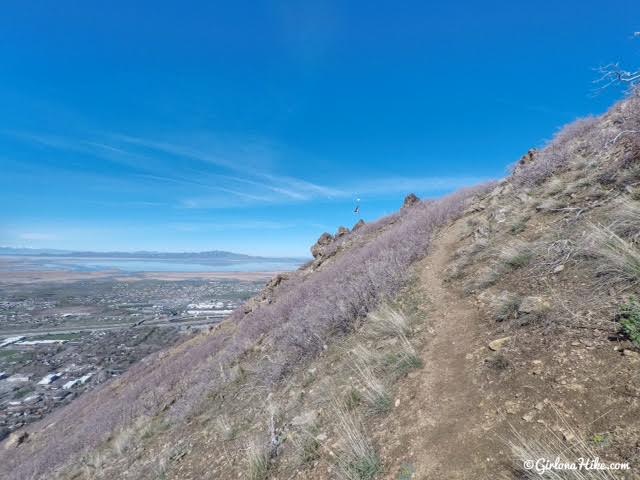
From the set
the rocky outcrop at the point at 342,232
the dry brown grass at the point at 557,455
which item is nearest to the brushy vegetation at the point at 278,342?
the dry brown grass at the point at 557,455

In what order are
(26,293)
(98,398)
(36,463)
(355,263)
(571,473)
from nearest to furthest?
(571,473)
(36,463)
(355,263)
(98,398)
(26,293)

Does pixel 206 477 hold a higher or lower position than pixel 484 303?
lower

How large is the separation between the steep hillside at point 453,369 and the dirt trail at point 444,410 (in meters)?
0.02

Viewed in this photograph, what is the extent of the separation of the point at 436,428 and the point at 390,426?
0.56 meters

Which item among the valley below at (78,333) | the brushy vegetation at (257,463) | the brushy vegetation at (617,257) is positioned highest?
the brushy vegetation at (617,257)

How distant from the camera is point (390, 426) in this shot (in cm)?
353

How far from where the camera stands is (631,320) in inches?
117

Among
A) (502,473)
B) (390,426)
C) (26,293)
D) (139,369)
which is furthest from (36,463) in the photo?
(26,293)

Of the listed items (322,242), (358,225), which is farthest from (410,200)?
(322,242)

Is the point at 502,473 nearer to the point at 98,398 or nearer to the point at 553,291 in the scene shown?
the point at 553,291

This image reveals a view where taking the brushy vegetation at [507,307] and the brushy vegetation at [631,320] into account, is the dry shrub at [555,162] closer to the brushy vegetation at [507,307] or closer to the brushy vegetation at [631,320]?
the brushy vegetation at [507,307]

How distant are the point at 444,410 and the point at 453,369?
0.65 metres

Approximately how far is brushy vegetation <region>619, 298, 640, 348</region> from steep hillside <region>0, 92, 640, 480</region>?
0.02m

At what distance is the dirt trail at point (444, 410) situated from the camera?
2.74 metres
